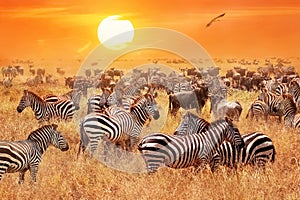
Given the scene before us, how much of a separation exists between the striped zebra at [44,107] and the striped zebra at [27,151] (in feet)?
19.5

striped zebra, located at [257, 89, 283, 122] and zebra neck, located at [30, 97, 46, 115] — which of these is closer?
zebra neck, located at [30, 97, 46, 115]

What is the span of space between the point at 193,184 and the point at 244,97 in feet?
60.2

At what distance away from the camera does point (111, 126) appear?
38.8 ft

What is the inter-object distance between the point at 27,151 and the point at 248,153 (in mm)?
4161

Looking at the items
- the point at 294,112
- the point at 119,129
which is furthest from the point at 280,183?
the point at 294,112

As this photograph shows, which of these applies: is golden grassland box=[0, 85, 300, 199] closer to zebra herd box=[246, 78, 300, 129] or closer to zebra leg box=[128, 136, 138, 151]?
zebra leg box=[128, 136, 138, 151]

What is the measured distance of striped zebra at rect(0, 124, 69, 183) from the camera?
895 cm

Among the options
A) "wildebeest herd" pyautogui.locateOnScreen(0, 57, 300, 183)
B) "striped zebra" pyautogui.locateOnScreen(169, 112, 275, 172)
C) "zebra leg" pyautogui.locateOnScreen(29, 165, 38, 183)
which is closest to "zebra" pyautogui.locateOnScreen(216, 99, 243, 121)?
"wildebeest herd" pyautogui.locateOnScreen(0, 57, 300, 183)

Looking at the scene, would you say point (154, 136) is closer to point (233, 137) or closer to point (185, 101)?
point (233, 137)

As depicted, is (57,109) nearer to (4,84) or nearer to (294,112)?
(294,112)

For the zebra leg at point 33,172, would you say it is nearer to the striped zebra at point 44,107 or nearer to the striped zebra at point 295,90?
the striped zebra at point 44,107

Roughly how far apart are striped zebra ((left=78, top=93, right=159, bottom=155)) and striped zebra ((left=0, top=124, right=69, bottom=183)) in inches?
46.6

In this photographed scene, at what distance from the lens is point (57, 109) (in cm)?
1680

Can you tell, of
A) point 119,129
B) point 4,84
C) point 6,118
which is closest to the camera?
point 119,129
